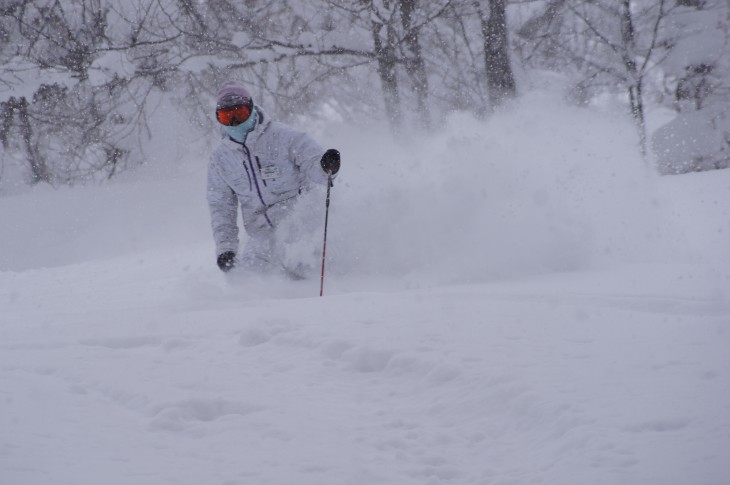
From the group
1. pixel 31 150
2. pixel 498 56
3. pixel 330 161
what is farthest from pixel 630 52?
pixel 31 150

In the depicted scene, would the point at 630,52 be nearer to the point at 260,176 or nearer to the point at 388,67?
the point at 388,67

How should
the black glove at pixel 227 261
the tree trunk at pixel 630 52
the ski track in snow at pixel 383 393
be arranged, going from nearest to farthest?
the ski track in snow at pixel 383 393 < the black glove at pixel 227 261 < the tree trunk at pixel 630 52

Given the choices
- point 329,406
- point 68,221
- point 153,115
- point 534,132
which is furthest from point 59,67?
point 329,406

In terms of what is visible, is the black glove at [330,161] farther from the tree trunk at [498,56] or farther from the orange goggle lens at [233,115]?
the tree trunk at [498,56]

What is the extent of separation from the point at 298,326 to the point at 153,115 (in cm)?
1072

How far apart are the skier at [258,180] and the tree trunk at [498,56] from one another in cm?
606

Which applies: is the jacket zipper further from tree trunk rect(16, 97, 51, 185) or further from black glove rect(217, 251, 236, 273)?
tree trunk rect(16, 97, 51, 185)

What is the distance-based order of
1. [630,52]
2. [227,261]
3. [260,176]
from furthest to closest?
[630,52] < [260,176] < [227,261]

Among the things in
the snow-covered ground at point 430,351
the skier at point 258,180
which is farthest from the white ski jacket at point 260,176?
the snow-covered ground at point 430,351

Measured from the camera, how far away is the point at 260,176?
6.19 metres

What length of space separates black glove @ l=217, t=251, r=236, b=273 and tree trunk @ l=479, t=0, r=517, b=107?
6855 millimetres

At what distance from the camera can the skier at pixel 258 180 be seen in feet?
19.9

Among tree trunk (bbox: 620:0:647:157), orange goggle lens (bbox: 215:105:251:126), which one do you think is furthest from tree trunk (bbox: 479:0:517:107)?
orange goggle lens (bbox: 215:105:251:126)

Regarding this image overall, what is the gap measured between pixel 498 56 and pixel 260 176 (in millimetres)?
6717
